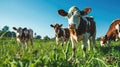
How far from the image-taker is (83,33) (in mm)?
12359

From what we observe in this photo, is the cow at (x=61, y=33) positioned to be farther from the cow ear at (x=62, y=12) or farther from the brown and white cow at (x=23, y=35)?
the cow ear at (x=62, y=12)

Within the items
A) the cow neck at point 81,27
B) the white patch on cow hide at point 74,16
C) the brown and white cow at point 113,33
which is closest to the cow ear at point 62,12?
the white patch on cow hide at point 74,16

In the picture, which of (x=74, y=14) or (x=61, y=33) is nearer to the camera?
(x=74, y=14)

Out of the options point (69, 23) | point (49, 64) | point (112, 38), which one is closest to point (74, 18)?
point (69, 23)

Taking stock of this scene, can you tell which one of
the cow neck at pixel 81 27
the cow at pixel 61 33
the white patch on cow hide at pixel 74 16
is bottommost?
the cow neck at pixel 81 27

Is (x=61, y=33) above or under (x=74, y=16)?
above

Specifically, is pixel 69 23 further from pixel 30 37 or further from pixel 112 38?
pixel 30 37

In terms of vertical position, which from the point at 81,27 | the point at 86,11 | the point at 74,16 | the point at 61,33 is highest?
the point at 61,33

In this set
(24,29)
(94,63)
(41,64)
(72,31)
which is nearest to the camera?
(41,64)

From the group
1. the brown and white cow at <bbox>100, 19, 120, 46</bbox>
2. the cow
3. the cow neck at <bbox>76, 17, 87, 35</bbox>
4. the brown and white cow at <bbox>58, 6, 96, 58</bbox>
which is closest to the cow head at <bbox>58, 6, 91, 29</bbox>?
the brown and white cow at <bbox>58, 6, 96, 58</bbox>

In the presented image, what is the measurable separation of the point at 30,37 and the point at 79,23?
54.5ft

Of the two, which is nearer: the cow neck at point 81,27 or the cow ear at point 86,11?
the cow ear at point 86,11

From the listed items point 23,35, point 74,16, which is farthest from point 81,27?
point 23,35

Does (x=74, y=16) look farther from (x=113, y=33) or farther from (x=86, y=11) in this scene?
(x=113, y=33)
